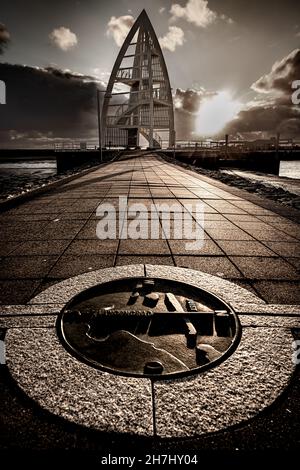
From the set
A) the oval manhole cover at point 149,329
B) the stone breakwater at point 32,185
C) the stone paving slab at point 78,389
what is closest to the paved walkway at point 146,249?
the oval manhole cover at point 149,329

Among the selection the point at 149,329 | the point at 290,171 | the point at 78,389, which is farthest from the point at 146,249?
the point at 290,171

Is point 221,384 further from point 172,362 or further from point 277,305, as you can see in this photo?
point 277,305

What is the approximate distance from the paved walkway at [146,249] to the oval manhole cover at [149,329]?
70cm

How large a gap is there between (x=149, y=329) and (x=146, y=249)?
2.08 m

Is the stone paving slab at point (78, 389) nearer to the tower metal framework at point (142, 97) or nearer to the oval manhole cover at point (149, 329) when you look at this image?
the oval manhole cover at point (149, 329)

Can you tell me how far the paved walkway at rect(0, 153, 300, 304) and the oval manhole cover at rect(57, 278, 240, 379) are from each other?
0.70m

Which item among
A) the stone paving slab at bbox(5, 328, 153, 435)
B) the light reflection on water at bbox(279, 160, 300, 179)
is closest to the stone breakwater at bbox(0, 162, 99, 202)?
the stone paving slab at bbox(5, 328, 153, 435)

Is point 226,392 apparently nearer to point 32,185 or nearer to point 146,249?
point 146,249

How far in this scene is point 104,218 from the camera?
5980mm

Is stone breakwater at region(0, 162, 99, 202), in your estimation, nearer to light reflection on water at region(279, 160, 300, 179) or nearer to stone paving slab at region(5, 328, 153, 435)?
stone paving slab at region(5, 328, 153, 435)

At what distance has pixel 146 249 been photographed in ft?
13.9

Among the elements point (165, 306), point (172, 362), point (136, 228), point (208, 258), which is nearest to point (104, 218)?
point (136, 228)

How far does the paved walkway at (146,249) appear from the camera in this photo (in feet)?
10.5

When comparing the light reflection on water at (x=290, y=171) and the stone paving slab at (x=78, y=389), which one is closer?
the stone paving slab at (x=78, y=389)
